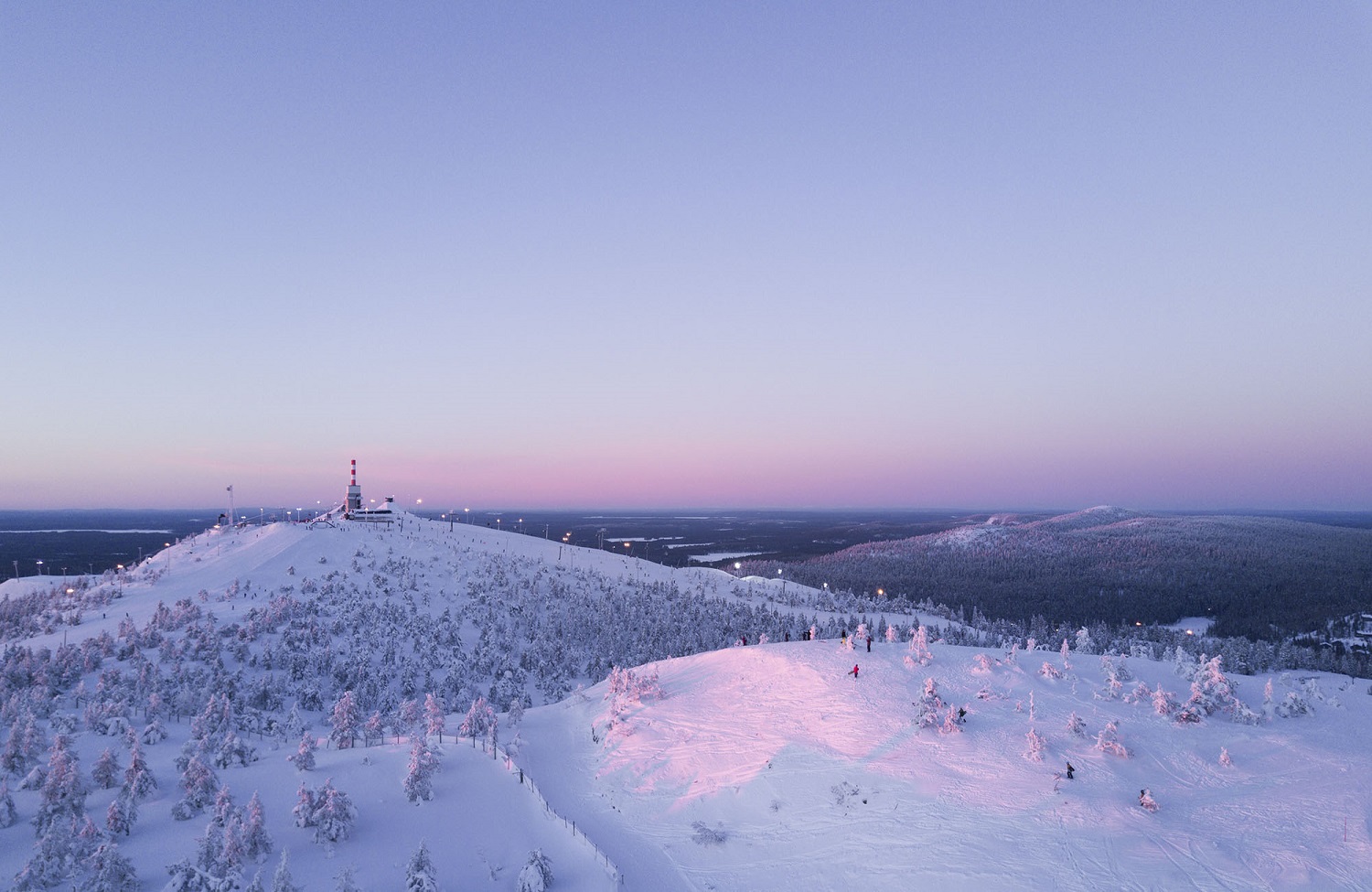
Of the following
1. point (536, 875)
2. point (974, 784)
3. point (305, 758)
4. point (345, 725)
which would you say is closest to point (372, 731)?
point (345, 725)

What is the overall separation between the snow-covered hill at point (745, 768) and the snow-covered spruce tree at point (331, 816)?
0.46 m

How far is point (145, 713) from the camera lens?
4272 cm

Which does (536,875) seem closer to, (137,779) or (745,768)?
(745,768)

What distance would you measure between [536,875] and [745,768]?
1236 centimetres

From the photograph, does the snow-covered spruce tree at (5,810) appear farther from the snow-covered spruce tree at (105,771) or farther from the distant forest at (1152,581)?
the distant forest at (1152,581)

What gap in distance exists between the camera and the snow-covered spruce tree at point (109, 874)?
67.6 feet

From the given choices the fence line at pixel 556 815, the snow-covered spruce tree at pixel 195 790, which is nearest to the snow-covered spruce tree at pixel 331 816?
the snow-covered spruce tree at pixel 195 790

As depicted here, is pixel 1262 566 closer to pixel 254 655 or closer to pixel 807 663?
pixel 807 663

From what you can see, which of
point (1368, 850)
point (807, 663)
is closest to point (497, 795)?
point (807, 663)

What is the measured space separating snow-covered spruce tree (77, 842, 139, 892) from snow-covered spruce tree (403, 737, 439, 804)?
10.7 metres

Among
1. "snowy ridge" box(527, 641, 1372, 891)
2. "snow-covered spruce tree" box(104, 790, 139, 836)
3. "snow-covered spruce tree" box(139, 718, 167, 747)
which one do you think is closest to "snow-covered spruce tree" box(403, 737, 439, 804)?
"snowy ridge" box(527, 641, 1372, 891)

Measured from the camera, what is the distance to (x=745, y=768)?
32.6 m

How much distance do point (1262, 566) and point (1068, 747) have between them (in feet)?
612

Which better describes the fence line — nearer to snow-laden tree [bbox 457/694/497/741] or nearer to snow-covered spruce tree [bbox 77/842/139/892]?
snow-laden tree [bbox 457/694/497/741]
